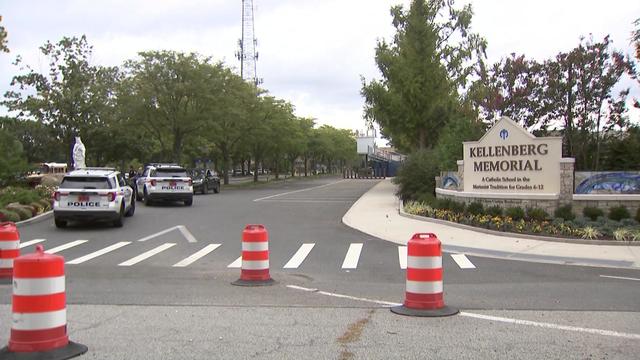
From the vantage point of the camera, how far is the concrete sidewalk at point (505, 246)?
39.2 feet

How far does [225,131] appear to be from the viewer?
48562 mm

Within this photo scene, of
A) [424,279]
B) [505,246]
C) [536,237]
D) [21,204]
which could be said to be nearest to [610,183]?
[536,237]

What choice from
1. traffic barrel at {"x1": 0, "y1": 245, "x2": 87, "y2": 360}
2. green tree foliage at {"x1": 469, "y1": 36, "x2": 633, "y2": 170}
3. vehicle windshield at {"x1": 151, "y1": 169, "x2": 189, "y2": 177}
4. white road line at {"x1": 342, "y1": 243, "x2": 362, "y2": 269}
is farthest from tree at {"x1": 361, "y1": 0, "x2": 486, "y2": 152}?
traffic barrel at {"x1": 0, "y1": 245, "x2": 87, "y2": 360}

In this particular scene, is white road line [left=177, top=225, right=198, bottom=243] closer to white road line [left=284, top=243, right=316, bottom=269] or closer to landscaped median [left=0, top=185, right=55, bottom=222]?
white road line [left=284, top=243, right=316, bottom=269]

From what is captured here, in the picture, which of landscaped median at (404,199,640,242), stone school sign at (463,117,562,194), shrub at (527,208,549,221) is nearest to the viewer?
landscaped median at (404,199,640,242)

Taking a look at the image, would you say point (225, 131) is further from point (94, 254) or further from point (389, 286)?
point (389, 286)

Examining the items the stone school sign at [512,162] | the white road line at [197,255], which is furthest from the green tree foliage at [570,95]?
the white road line at [197,255]

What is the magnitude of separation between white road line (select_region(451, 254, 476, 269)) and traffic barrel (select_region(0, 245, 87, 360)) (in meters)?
7.63

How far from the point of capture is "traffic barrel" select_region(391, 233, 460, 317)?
715 cm

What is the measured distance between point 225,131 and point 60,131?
13132mm

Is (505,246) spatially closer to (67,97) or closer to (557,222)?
(557,222)

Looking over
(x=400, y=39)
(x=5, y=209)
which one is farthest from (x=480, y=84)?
(x=5, y=209)

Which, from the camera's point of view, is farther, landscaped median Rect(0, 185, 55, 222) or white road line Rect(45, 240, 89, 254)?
landscaped median Rect(0, 185, 55, 222)

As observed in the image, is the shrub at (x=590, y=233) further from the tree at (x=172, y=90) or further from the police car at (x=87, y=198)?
the tree at (x=172, y=90)
